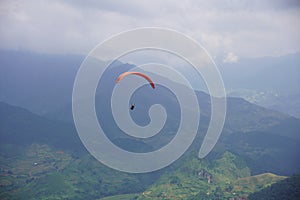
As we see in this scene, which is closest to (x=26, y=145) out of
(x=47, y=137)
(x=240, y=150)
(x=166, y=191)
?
(x=47, y=137)

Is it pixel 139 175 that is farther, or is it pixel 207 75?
pixel 139 175

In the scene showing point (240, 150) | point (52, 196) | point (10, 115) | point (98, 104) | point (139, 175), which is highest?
point (98, 104)

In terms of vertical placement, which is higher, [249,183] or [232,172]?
[232,172]

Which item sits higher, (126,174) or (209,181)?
(126,174)

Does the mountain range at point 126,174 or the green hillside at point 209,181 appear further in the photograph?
the mountain range at point 126,174

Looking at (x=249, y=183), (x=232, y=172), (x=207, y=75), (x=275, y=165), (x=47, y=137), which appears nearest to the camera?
(x=207, y=75)

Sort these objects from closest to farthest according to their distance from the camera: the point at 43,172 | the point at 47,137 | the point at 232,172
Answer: the point at 232,172
the point at 43,172
the point at 47,137

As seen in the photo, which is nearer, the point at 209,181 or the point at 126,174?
the point at 209,181

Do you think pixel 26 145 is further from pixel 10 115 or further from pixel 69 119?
pixel 69 119

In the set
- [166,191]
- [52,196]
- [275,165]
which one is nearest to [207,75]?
[166,191]

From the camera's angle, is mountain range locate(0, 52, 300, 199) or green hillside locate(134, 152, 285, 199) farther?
mountain range locate(0, 52, 300, 199)
